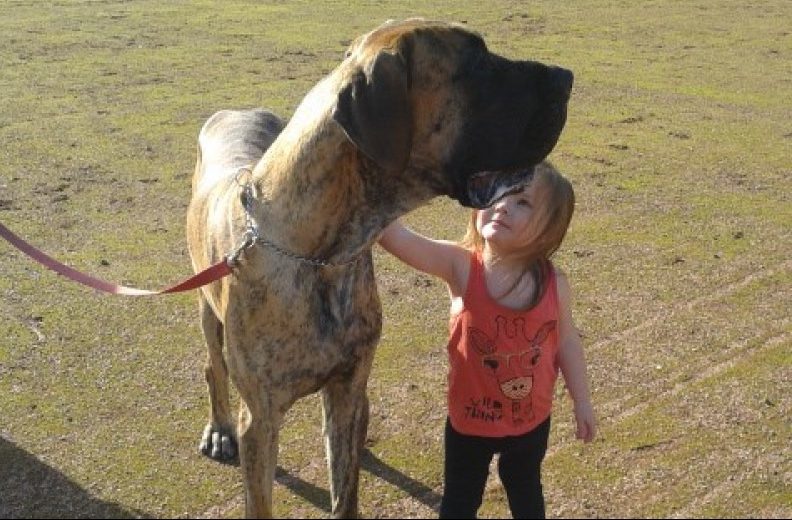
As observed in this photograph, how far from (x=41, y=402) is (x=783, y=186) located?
603 cm

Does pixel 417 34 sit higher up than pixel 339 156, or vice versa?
pixel 417 34

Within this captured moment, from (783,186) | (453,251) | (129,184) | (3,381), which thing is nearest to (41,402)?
(3,381)

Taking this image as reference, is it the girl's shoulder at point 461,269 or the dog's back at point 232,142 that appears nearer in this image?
the girl's shoulder at point 461,269

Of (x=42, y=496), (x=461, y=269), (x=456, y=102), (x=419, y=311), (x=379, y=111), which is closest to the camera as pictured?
(x=379, y=111)

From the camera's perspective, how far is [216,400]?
4.98m

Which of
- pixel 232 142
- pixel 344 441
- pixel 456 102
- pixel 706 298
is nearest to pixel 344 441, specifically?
pixel 344 441

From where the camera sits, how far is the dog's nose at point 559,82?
336 cm

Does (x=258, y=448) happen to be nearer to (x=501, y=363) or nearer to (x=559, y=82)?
(x=501, y=363)

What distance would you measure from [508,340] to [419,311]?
260 cm

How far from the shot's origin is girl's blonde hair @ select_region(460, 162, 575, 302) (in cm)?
380

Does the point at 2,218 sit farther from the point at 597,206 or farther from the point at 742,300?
the point at 742,300

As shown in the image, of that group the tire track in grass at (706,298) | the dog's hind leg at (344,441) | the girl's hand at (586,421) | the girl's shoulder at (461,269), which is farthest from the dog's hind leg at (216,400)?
the tire track in grass at (706,298)

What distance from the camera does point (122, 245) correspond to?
7469mm

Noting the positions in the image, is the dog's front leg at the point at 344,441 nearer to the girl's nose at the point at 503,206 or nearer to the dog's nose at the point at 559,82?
the girl's nose at the point at 503,206
